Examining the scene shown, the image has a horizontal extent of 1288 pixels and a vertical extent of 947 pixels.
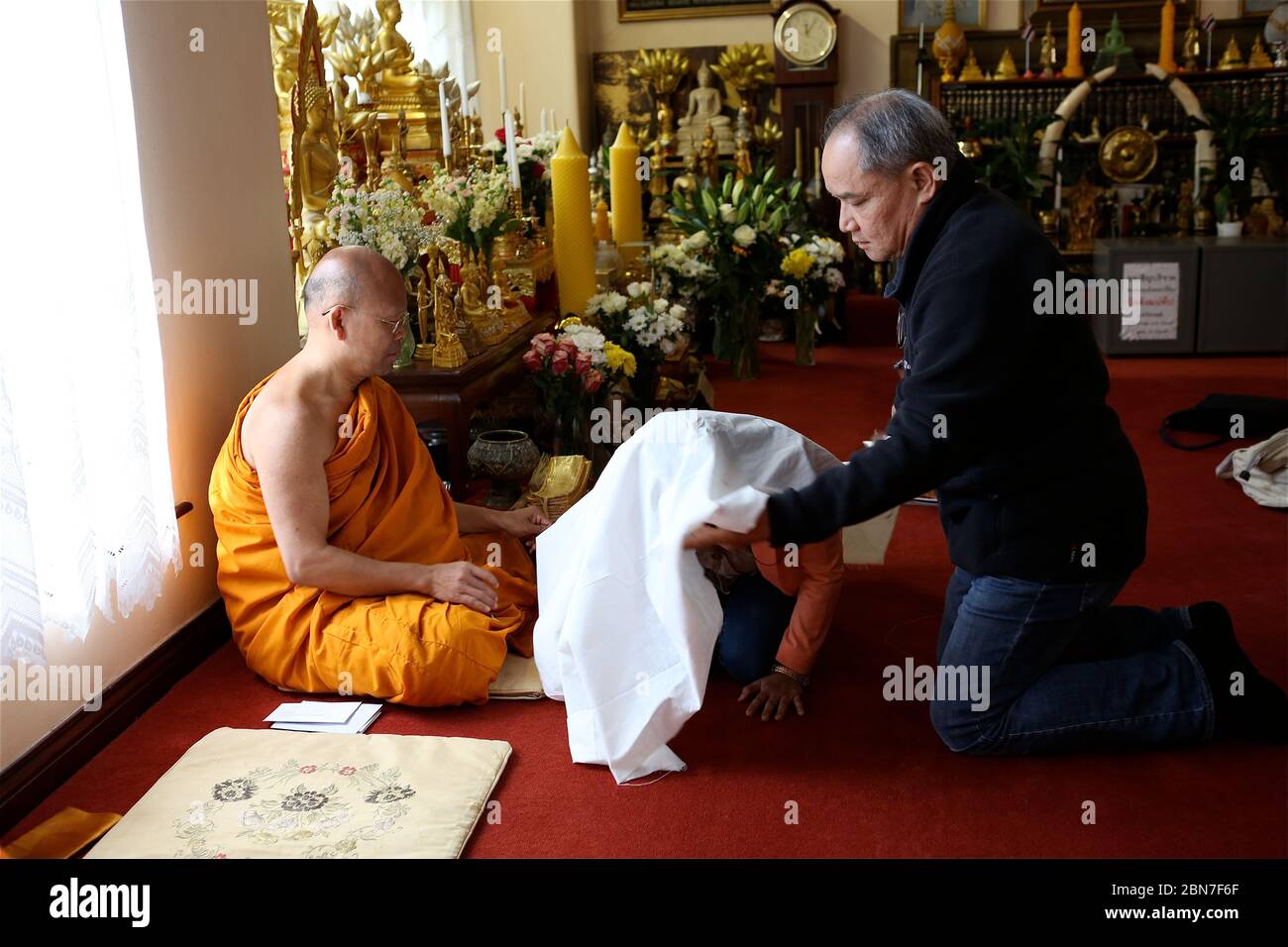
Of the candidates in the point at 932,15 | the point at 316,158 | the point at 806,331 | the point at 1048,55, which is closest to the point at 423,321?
the point at 316,158

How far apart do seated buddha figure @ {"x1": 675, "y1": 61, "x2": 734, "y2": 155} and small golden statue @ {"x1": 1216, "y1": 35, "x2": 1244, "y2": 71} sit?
3.03 metres

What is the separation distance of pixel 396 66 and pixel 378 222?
207 cm

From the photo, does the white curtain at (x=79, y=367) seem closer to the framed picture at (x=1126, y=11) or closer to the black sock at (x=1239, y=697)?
the black sock at (x=1239, y=697)

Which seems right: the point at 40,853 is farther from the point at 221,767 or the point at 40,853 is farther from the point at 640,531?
the point at 640,531

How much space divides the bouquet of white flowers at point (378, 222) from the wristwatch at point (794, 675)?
5.61 ft

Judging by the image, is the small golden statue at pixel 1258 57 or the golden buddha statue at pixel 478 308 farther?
the small golden statue at pixel 1258 57

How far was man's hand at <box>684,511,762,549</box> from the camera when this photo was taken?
7.48 ft

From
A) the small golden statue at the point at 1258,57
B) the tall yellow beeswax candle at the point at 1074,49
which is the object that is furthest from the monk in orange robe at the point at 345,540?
the small golden statue at the point at 1258,57

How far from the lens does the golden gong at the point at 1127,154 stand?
7.68 metres

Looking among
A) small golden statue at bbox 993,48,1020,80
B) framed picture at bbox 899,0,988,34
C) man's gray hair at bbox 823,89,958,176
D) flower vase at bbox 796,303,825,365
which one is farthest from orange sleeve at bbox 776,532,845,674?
framed picture at bbox 899,0,988,34

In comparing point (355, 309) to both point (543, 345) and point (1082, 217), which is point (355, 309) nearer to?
point (543, 345)

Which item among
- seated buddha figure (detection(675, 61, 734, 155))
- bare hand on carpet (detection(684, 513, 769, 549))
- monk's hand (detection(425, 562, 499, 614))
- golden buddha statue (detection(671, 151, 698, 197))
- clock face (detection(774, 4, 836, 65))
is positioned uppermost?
clock face (detection(774, 4, 836, 65))

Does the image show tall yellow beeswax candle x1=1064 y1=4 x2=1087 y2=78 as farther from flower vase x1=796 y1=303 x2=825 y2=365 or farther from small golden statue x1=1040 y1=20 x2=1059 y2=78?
flower vase x1=796 y1=303 x2=825 y2=365


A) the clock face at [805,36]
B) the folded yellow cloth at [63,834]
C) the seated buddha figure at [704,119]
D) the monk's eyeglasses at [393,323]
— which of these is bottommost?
the folded yellow cloth at [63,834]
